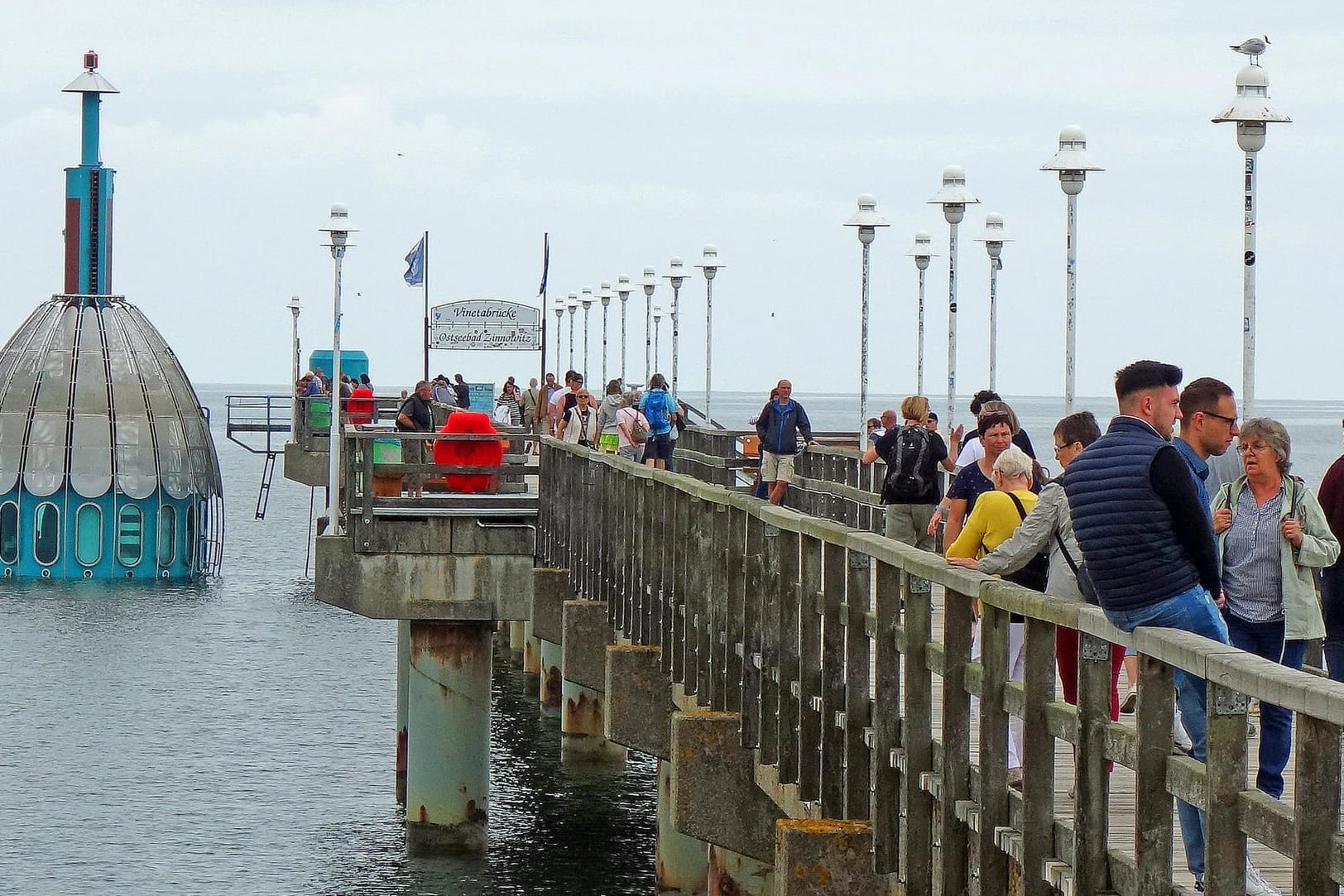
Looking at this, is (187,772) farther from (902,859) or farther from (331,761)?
(902,859)

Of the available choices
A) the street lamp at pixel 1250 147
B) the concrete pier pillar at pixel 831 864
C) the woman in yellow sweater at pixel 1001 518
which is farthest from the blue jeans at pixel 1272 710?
the street lamp at pixel 1250 147

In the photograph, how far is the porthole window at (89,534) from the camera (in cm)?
5191

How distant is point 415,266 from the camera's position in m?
56.3

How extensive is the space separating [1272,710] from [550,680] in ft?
85.6

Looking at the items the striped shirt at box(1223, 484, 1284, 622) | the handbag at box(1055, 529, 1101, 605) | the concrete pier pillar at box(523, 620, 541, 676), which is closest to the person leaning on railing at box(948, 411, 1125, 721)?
the handbag at box(1055, 529, 1101, 605)

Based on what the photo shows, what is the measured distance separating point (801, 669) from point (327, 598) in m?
10.5

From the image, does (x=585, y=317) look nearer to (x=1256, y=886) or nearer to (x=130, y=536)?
(x=130, y=536)

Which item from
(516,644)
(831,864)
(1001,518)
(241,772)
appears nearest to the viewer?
(831,864)

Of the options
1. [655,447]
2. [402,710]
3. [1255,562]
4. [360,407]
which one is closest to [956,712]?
[1255,562]

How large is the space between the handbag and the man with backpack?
24.2 ft

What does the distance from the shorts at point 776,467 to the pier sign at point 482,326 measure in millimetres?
30224

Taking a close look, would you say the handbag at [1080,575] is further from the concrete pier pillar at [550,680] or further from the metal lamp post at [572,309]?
the metal lamp post at [572,309]

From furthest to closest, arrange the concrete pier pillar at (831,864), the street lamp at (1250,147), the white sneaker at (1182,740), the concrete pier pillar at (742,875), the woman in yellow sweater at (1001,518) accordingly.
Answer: the street lamp at (1250,147) → the concrete pier pillar at (742,875) → the woman in yellow sweater at (1001,518) → the concrete pier pillar at (831,864) → the white sneaker at (1182,740)

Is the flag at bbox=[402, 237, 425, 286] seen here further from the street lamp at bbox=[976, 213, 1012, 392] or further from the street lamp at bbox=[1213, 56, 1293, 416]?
the street lamp at bbox=[1213, 56, 1293, 416]
